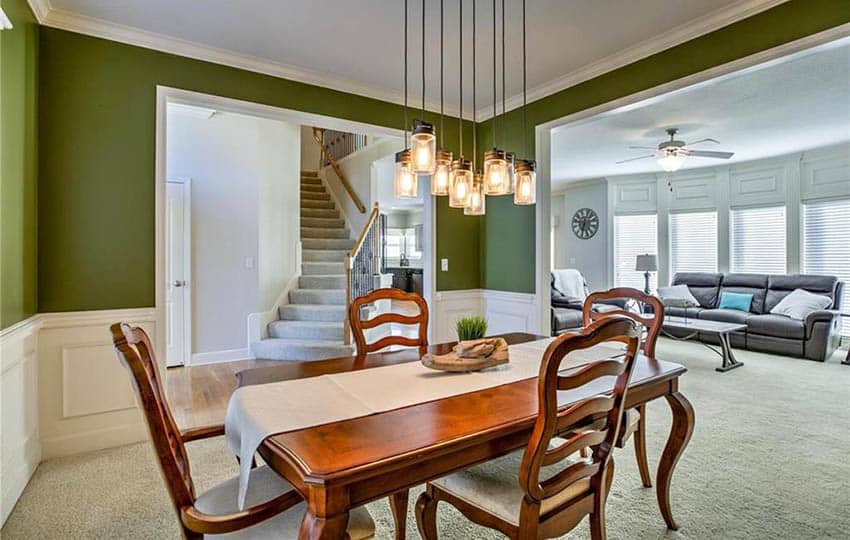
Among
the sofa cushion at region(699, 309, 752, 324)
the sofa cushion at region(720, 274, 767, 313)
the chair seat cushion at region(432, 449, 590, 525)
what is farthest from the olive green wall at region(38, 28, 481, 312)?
the sofa cushion at region(720, 274, 767, 313)

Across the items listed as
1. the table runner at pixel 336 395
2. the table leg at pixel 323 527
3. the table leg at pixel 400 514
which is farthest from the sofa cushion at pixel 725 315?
the table leg at pixel 323 527

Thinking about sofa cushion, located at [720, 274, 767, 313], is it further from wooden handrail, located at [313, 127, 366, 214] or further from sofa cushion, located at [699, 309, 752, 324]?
wooden handrail, located at [313, 127, 366, 214]

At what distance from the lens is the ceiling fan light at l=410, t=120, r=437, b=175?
1920mm

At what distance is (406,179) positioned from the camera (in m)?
2.13

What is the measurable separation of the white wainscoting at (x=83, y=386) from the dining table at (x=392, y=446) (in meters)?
1.75

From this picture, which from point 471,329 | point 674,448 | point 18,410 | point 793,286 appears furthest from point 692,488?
Answer: point 793,286

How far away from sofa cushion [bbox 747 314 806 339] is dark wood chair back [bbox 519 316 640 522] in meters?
5.40

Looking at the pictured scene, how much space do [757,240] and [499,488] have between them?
7.33m

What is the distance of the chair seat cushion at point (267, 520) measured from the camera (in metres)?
1.24

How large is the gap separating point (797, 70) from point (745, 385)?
2.83 m

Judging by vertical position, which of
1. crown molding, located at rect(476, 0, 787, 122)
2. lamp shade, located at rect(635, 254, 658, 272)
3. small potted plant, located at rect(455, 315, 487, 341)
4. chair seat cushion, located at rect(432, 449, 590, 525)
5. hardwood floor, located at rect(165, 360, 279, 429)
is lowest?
hardwood floor, located at rect(165, 360, 279, 429)

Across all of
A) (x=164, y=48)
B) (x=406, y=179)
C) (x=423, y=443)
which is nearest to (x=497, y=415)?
(x=423, y=443)

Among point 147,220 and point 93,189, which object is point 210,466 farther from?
point 93,189

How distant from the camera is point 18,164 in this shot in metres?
2.33
